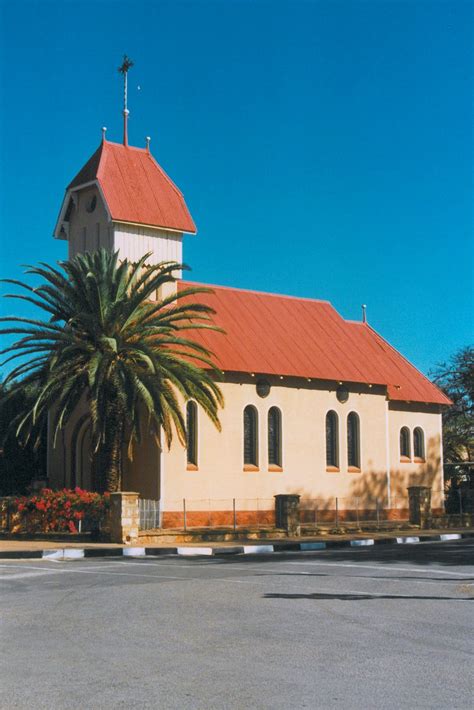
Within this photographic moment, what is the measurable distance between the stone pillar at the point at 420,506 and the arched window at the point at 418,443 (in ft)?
23.5

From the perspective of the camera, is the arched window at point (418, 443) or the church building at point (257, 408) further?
the arched window at point (418, 443)

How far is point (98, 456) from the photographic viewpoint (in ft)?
101

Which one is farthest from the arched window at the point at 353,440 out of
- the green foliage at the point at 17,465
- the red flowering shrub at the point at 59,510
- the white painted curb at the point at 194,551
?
the white painted curb at the point at 194,551

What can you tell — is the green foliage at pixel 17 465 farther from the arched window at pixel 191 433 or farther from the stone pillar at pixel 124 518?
the stone pillar at pixel 124 518

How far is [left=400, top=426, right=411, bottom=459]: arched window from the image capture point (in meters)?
41.7

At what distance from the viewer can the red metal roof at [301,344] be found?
36531 mm

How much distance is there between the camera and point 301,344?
129 ft

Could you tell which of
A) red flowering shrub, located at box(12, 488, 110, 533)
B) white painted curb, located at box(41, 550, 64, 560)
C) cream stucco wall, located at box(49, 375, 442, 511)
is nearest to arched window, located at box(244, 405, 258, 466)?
cream stucco wall, located at box(49, 375, 442, 511)

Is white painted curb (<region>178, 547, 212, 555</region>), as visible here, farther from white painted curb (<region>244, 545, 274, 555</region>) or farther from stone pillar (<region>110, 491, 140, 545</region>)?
stone pillar (<region>110, 491, 140, 545</region>)

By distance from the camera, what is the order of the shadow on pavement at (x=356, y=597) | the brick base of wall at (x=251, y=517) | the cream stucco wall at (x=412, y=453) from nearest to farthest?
1. the shadow on pavement at (x=356, y=597)
2. the brick base of wall at (x=251, y=517)
3. the cream stucco wall at (x=412, y=453)

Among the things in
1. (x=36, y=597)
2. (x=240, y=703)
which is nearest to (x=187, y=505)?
(x=36, y=597)

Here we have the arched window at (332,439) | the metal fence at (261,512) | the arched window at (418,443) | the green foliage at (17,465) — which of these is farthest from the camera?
the arched window at (418,443)

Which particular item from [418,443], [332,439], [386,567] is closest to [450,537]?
[332,439]

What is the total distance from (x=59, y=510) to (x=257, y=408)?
10.00 meters
